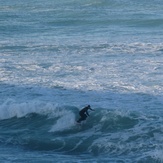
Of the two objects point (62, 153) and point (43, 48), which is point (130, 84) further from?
point (43, 48)

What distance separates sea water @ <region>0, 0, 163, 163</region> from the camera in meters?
15.9

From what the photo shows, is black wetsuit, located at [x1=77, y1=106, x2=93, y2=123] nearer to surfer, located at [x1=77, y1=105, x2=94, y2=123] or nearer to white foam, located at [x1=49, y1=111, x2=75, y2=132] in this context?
surfer, located at [x1=77, y1=105, x2=94, y2=123]

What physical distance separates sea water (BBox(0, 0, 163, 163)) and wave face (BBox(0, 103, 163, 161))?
3 cm

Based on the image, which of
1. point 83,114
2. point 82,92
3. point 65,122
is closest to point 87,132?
point 83,114

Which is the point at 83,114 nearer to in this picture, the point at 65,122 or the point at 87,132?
the point at 65,122

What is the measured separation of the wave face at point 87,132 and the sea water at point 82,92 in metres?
0.03

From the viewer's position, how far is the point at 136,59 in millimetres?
26094

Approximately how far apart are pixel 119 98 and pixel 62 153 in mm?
4845

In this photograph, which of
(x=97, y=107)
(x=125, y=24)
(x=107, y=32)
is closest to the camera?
(x=97, y=107)

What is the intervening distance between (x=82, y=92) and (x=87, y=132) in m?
3.79

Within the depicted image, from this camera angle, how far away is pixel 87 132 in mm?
17281

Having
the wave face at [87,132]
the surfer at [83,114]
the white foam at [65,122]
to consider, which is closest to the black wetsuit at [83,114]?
the surfer at [83,114]

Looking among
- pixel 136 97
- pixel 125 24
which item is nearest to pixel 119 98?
pixel 136 97

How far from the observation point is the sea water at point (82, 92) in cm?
1591
